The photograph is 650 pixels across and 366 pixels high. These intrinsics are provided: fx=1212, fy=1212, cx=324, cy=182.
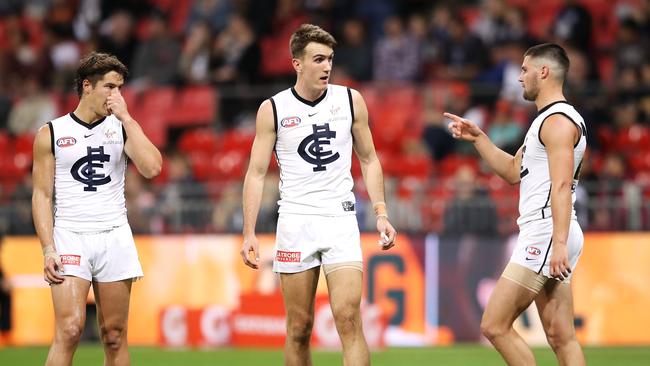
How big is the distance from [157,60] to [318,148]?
12496mm

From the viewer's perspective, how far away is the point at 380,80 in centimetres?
1959

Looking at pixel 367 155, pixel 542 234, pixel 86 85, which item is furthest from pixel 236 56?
pixel 542 234

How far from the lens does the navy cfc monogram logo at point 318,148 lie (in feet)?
29.3

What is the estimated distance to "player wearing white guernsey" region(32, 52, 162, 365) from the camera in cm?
885

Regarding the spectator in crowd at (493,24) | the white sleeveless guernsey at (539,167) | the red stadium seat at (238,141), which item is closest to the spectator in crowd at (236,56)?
the red stadium seat at (238,141)

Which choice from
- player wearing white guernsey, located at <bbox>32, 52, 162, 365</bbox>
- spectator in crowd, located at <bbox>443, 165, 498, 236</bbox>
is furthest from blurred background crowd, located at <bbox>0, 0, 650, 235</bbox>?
player wearing white guernsey, located at <bbox>32, 52, 162, 365</bbox>

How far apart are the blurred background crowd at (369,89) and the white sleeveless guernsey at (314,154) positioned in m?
6.82

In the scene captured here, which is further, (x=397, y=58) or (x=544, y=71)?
(x=397, y=58)

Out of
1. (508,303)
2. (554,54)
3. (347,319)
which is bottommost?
(347,319)

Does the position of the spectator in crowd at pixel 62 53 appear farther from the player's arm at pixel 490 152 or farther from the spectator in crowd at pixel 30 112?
the player's arm at pixel 490 152

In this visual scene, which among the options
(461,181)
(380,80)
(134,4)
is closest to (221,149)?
(380,80)

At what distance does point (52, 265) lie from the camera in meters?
8.66

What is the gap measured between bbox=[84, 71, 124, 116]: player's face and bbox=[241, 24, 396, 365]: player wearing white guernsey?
1119mm

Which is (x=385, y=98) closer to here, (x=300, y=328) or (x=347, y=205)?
(x=347, y=205)
